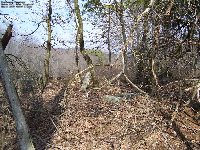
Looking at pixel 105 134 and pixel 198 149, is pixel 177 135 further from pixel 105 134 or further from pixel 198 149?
pixel 105 134

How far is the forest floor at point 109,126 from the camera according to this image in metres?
4.82

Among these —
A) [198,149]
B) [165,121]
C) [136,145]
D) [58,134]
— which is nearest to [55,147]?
[58,134]

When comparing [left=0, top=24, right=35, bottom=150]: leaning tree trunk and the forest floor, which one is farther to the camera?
the forest floor

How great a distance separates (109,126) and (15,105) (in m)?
3.31

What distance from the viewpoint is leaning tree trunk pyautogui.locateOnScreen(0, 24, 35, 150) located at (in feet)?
10.6

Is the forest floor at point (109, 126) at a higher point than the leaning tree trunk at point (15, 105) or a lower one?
lower

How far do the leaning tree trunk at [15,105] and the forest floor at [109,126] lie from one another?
88 cm

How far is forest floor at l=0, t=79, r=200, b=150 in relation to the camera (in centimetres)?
482

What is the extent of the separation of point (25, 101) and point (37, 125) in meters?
1.63

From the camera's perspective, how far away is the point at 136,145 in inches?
187

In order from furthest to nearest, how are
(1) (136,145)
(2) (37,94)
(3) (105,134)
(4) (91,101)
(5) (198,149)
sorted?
1. (2) (37,94)
2. (4) (91,101)
3. (3) (105,134)
4. (1) (136,145)
5. (5) (198,149)

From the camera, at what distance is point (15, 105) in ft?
10.9

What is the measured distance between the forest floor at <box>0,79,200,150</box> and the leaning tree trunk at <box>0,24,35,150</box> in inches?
34.6

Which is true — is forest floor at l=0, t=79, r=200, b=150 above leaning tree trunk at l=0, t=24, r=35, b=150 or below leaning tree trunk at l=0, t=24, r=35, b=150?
below
